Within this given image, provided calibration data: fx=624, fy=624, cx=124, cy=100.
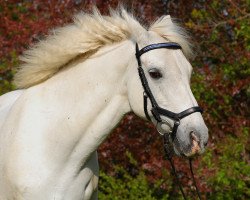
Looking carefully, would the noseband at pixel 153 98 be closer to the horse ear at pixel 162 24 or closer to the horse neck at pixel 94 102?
the horse neck at pixel 94 102

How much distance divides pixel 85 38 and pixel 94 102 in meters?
0.39

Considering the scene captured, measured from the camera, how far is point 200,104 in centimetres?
644

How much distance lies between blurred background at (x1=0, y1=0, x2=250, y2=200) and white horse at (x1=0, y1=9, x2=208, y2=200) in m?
2.49

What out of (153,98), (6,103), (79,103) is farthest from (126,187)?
(153,98)

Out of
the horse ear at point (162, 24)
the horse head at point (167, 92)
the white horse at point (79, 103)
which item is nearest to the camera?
the horse head at point (167, 92)

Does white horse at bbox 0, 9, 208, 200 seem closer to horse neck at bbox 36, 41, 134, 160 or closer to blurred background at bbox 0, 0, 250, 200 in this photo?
horse neck at bbox 36, 41, 134, 160

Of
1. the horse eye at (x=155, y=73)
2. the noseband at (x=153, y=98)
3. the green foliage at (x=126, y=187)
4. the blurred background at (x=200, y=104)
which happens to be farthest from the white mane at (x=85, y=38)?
the green foliage at (x=126, y=187)

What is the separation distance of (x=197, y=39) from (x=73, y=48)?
10.6ft

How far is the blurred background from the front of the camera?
617 cm

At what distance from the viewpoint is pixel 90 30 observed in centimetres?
364

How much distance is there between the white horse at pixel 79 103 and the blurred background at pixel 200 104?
2491mm

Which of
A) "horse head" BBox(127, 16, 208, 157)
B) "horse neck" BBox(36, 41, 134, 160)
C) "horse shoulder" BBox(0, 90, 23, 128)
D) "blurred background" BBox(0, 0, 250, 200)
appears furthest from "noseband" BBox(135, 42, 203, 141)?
"blurred background" BBox(0, 0, 250, 200)

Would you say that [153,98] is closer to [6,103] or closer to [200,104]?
[6,103]

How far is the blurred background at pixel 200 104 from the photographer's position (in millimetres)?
6168
